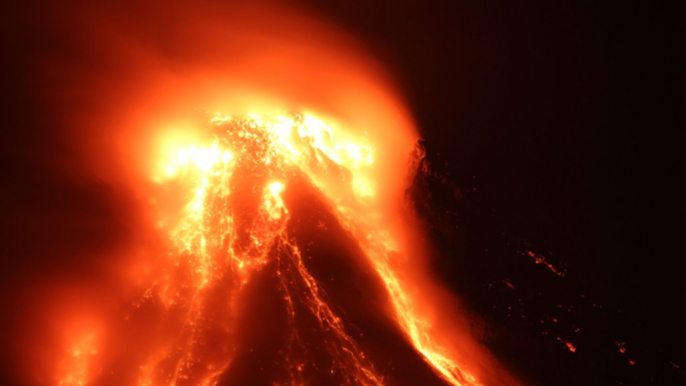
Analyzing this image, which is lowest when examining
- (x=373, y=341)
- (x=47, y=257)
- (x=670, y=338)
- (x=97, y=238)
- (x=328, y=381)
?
(x=47, y=257)

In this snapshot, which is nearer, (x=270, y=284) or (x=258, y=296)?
(x=258, y=296)

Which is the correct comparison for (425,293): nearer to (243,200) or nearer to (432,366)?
(432,366)

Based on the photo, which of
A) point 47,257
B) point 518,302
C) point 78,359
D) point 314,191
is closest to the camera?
point 78,359

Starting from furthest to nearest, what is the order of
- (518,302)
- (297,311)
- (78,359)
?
(518,302)
(297,311)
(78,359)

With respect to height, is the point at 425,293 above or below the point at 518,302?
below

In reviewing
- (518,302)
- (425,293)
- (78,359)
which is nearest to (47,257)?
(78,359)

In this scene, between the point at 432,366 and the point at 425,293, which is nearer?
the point at 432,366

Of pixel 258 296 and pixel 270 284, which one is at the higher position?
pixel 270 284
